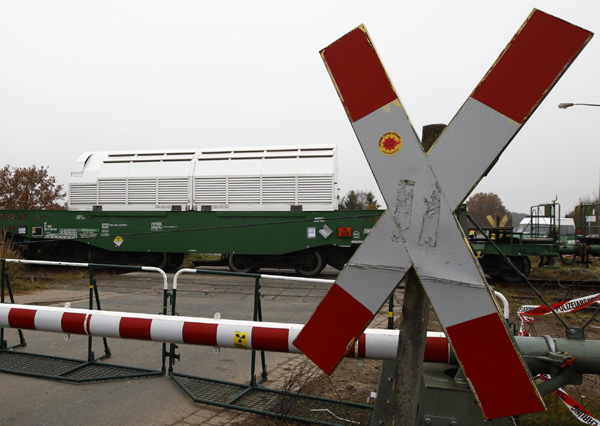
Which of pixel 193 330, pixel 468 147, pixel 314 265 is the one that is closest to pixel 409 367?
pixel 468 147

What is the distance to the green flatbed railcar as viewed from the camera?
13.2 m

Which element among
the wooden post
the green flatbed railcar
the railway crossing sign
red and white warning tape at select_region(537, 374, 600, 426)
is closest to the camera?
the railway crossing sign

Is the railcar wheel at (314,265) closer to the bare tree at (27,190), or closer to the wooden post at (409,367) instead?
the wooden post at (409,367)

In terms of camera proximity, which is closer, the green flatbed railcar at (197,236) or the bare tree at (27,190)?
the green flatbed railcar at (197,236)

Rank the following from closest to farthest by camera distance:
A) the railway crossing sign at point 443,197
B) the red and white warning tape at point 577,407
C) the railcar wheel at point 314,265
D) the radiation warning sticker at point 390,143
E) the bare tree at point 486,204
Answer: the railway crossing sign at point 443,197 → the radiation warning sticker at point 390,143 → the red and white warning tape at point 577,407 → the railcar wheel at point 314,265 → the bare tree at point 486,204

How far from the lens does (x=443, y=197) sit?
1611 mm

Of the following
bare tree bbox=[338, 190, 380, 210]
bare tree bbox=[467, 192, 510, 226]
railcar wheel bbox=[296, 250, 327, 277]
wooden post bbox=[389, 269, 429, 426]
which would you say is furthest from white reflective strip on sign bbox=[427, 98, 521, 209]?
bare tree bbox=[467, 192, 510, 226]

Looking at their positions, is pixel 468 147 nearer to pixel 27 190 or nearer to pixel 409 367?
pixel 409 367

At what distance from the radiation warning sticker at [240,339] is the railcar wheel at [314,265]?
1038cm

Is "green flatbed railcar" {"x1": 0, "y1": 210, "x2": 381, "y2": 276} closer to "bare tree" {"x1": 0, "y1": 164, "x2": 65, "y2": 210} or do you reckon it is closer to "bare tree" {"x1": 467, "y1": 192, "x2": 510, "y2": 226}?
"bare tree" {"x1": 0, "y1": 164, "x2": 65, "y2": 210}

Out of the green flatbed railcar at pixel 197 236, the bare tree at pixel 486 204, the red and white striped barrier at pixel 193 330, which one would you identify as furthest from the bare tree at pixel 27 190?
the bare tree at pixel 486 204

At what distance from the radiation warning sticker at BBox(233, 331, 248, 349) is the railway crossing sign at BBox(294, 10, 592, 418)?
1611 millimetres

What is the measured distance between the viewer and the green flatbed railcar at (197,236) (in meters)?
13.2

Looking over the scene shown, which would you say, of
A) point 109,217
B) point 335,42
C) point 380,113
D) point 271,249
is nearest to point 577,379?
point 380,113
